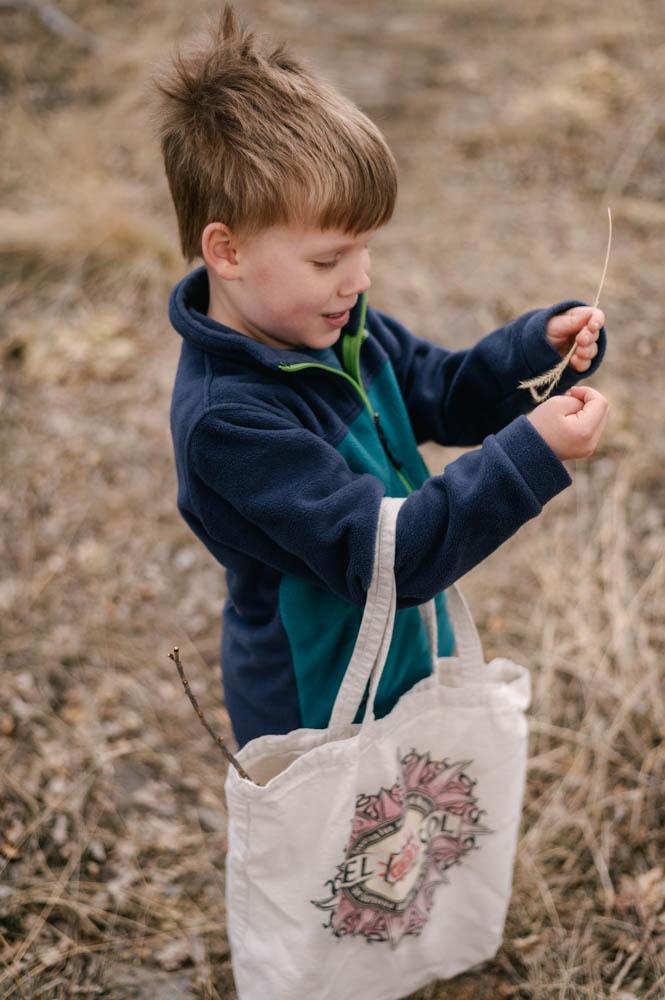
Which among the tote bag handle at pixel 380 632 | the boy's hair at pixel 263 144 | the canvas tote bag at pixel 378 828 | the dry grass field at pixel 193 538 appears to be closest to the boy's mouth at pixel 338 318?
the boy's hair at pixel 263 144

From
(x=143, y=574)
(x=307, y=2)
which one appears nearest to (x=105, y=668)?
(x=143, y=574)

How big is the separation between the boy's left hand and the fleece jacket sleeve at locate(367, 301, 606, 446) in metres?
0.01

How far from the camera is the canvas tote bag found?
1511 mm

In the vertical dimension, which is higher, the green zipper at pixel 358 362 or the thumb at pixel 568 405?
the green zipper at pixel 358 362

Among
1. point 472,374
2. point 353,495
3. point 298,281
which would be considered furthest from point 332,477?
point 472,374

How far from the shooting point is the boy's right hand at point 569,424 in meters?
1.26

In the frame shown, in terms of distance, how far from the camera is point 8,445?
11.9 feet

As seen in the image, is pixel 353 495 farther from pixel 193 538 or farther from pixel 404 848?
pixel 193 538

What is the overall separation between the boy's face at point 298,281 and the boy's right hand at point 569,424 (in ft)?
1.19

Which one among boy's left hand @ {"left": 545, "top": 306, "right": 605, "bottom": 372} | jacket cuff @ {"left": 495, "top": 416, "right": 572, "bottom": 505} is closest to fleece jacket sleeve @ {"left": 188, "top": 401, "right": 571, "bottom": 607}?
jacket cuff @ {"left": 495, "top": 416, "right": 572, "bottom": 505}

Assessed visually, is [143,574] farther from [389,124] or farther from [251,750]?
[389,124]

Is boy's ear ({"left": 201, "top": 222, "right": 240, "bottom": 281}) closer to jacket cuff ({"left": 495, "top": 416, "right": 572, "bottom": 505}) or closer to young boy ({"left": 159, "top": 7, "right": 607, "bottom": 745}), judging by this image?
young boy ({"left": 159, "top": 7, "right": 607, "bottom": 745})

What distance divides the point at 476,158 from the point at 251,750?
14.6 feet

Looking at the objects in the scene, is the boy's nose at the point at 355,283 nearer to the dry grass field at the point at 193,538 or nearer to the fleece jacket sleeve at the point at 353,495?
the fleece jacket sleeve at the point at 353,495
